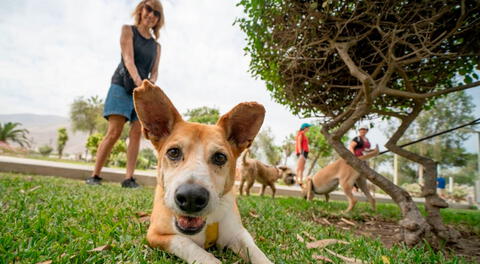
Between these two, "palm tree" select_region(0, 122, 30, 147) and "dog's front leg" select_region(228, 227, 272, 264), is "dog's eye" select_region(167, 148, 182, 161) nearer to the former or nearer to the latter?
"dog's front leg" select_region(228, 227, 272, 264)

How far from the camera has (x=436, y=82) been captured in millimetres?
3916

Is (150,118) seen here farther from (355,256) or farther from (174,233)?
(355,256)

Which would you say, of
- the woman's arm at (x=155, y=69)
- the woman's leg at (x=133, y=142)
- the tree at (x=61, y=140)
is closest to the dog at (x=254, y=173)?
the woman's leg at (x=133, y=142)

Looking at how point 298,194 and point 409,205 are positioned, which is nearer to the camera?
point 409,205

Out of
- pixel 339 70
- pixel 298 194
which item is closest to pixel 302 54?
pixel 339 70

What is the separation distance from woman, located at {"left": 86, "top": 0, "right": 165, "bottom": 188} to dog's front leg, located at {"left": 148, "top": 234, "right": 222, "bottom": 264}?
12.2ft

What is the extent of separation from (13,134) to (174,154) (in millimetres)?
67755

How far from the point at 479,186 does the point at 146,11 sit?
1987 centimetres

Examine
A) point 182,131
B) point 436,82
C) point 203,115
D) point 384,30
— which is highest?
point 203,115

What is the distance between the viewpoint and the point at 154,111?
7.45 ft

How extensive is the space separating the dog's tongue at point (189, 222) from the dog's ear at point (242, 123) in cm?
85

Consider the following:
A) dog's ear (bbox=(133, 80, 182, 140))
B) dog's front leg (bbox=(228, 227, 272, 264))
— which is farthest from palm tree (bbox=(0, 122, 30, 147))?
dog's front leg (bbox=(228, 227, 272, 264))

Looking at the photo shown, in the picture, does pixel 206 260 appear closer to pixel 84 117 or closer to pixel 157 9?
pixel 157 9

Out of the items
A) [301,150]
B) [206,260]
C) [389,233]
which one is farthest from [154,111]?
[301,150]
